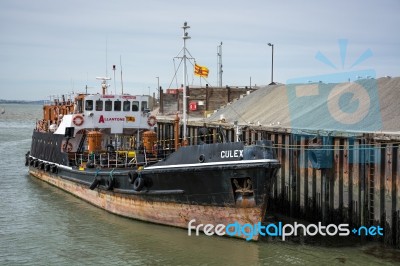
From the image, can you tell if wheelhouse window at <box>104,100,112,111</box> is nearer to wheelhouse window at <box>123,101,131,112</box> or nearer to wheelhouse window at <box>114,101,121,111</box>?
wheelhouse window at <box>114,101,121,111</box>

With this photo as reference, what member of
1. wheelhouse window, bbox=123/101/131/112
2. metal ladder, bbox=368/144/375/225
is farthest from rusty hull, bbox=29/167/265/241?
wheelhouse window, bbox=123/101/131/112

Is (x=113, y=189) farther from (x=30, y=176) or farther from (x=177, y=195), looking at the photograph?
(x=30, y=176)

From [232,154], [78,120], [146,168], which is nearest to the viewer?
[232,154]

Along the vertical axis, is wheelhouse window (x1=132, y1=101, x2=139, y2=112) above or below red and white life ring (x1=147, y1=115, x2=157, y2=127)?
above

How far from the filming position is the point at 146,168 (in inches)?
656

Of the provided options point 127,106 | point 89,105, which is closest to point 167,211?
point 127,106

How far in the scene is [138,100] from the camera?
71.7 feet

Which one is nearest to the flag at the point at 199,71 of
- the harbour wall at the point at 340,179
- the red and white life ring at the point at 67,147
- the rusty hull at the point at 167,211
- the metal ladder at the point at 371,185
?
the harbour wall at the point at 340,179

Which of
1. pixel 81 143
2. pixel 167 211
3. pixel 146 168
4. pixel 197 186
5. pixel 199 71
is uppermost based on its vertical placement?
pixel 199 71

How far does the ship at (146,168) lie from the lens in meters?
14.4

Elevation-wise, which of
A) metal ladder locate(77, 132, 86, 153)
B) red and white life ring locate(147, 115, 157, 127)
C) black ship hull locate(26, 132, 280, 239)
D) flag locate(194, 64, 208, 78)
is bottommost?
black ship hull locate(26, 132, 280, 239)

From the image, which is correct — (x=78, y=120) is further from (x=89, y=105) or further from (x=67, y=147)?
(x=67, y=147)

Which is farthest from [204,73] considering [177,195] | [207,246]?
[207,246]

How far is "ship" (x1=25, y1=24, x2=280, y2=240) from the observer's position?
14.4m
